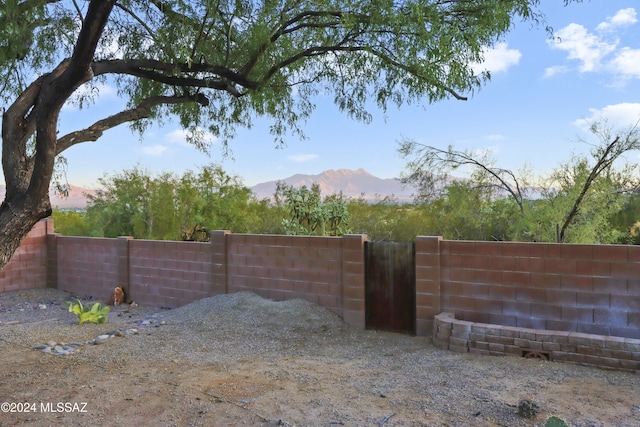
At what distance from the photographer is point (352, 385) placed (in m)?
5.97

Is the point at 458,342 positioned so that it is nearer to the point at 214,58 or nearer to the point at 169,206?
the point at 214,58

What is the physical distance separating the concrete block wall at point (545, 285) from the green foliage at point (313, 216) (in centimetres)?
664

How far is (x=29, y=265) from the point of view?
49.2 ft

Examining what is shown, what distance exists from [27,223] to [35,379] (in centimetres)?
200

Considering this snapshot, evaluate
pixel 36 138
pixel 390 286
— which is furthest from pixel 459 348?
pixel 36 138

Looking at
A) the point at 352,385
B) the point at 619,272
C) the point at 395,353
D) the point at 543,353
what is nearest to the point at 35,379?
the point at 352,385

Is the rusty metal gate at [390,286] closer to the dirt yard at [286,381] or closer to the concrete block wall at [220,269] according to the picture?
the concrete block wall at [220,269]

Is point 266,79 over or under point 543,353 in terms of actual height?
over

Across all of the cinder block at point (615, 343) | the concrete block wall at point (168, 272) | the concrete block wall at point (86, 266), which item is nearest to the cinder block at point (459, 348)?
the cinder block at point (615, 343)

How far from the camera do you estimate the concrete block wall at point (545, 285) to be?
22.5 feet

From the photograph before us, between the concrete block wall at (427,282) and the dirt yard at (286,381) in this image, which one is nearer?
the dirt yard at (286,381)

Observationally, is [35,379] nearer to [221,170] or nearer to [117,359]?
[117,359]

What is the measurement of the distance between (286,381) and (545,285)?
390 cm

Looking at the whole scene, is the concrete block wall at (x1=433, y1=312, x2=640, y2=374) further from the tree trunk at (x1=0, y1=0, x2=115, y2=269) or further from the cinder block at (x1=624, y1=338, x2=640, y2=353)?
the tree trunk at (x1=0, y1=0, x2=115, y2=269)
